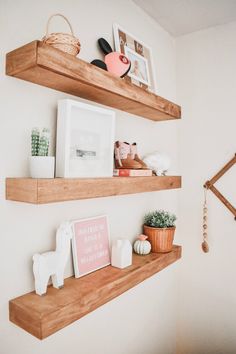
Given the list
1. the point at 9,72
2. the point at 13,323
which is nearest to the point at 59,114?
the point at 9,72

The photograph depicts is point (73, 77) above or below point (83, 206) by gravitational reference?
above

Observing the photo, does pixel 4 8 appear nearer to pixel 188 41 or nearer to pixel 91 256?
pixel 91 256

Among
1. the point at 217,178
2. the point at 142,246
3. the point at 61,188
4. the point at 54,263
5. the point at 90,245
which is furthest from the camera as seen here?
the point at 217,178

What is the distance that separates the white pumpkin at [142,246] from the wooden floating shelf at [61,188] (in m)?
0.38

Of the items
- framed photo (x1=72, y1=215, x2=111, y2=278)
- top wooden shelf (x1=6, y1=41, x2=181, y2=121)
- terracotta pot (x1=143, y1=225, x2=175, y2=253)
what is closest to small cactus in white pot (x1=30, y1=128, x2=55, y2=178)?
top wooden shelf (x1=6, y1=41, x2=181, y2=121)

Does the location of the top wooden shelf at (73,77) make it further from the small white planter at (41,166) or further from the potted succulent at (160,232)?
Answer: the potted succulent at (160,232)

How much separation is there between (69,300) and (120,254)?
13.8 inches

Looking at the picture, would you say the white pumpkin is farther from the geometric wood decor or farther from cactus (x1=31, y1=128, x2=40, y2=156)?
cactus (x1=31, y1=128, x2=40, y2=156)

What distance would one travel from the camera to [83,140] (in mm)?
1043

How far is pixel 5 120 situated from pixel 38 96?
0.53 ft

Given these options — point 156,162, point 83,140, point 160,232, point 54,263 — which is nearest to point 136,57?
point 156,162

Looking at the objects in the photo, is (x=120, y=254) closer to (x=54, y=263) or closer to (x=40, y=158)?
(x=54, y=263)

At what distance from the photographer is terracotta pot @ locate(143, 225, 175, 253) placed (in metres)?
1.46

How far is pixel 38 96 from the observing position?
38.7 inches
